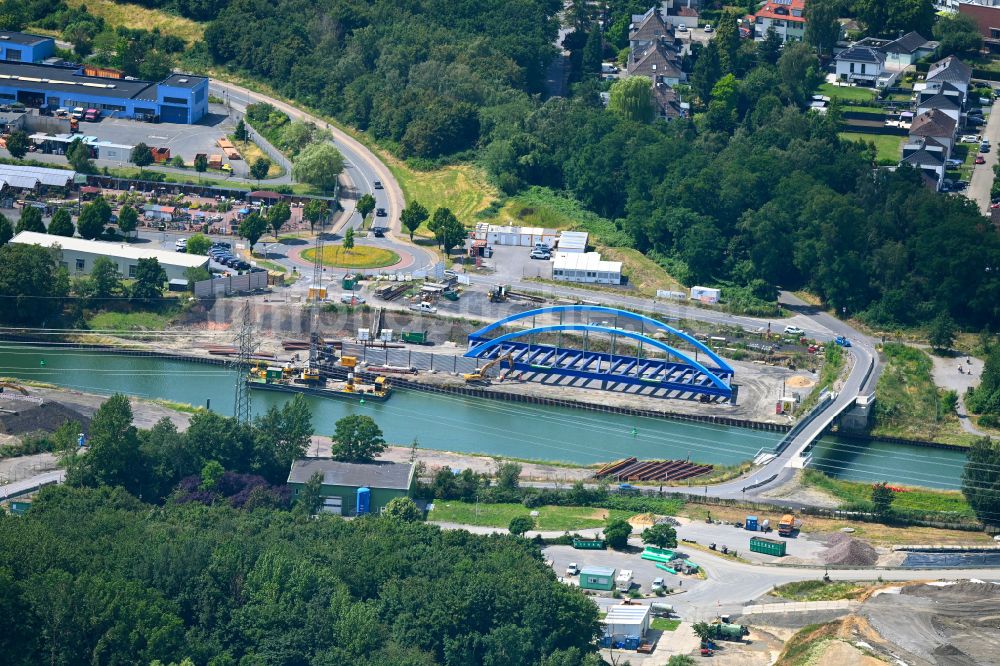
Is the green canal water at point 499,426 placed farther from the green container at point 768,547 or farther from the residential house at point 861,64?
the residential house at point 861,64

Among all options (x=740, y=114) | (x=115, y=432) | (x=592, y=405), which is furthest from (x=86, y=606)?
(x=740, y=114)

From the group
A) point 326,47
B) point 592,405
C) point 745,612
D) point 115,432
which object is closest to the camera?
point 745,612

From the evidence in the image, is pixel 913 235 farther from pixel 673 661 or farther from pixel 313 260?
pixel 673 661

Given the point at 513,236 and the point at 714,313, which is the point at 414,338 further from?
the point at 714,313

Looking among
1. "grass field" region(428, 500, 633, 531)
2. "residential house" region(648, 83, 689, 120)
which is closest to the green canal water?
"grass field" region(428, 500, 633, 531)

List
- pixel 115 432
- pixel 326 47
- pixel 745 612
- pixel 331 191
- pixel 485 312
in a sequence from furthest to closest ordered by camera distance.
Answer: pixel 326 47 < pixel 331 191 < pixel 485 312 < pixel 115 432 < pixel 745 612

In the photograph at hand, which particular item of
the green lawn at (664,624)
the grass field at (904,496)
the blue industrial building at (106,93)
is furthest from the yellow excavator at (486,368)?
the blue industrial building at (106,93)

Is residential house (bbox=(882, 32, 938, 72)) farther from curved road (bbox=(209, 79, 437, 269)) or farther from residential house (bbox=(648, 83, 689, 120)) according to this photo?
curved road (bbox=(209, 79, 437, 269))
